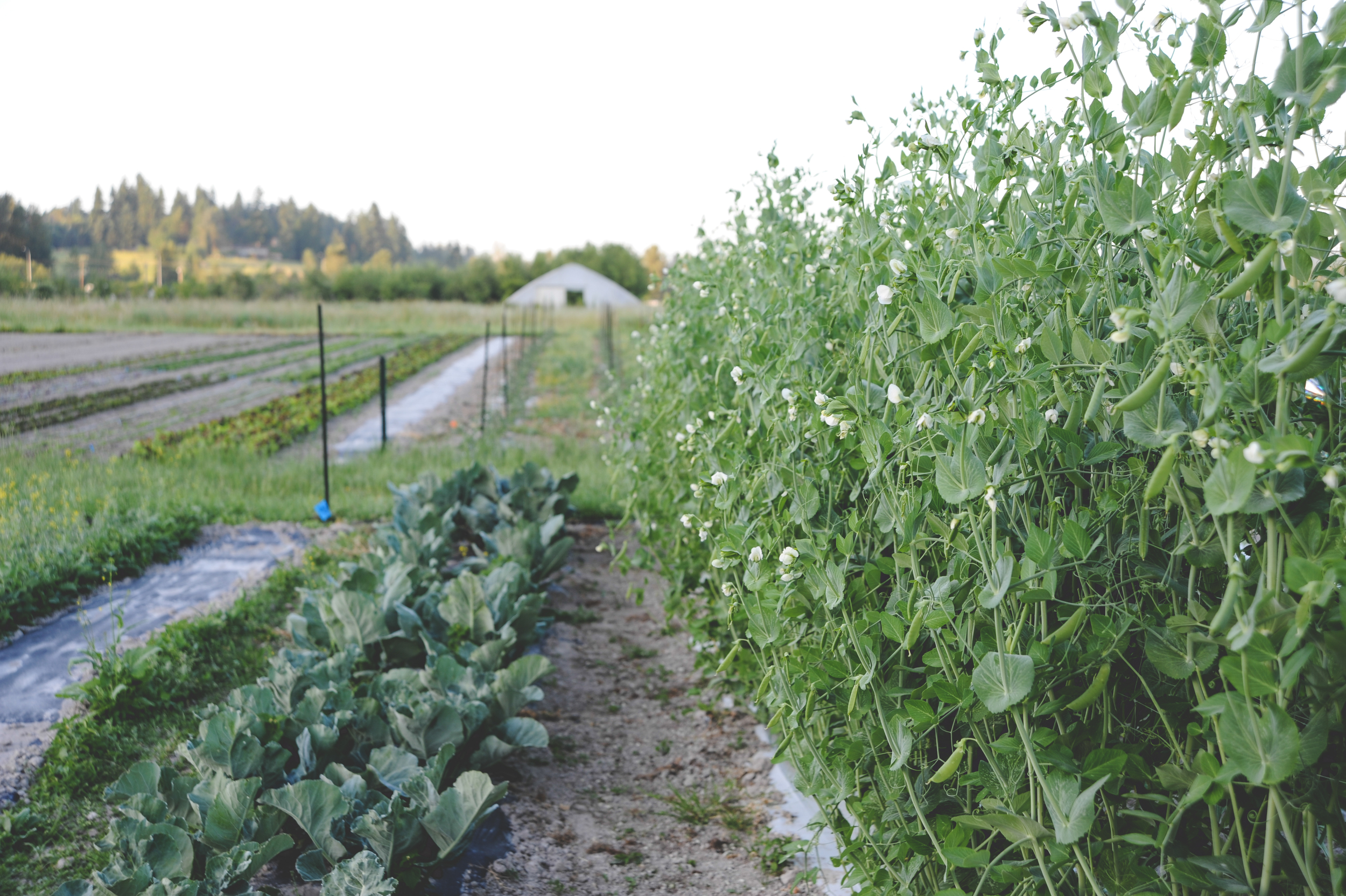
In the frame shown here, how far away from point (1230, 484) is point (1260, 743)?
318 millimetres

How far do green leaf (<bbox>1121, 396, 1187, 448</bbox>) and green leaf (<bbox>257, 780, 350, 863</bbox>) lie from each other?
6.74 ft

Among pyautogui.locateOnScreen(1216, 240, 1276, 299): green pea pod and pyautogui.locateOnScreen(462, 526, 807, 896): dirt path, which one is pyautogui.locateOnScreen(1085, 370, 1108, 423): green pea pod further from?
pyautogui.locateOnScreen(462, 526, 807, 896): dirt path

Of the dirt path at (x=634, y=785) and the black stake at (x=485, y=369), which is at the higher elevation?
the black stake at (x=485, y=369)

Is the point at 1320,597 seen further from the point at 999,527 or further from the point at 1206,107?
the point at 1206,107

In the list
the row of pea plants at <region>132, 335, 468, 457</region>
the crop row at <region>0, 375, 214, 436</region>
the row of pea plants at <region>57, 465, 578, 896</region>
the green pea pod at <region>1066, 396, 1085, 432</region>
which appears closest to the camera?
the green pea pod at <region>1066, 396, 1085, 432</region>

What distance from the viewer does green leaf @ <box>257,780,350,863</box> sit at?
2.13 m

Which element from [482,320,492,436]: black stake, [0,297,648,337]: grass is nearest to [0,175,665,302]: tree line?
[0,297,648,337]: grass

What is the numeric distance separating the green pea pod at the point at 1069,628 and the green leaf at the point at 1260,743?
229mm

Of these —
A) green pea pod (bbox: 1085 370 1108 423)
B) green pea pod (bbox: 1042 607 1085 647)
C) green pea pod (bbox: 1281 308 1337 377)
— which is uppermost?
green pea pod (bbox: 1281 308 1337 377)

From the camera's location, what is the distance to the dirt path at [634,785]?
7.99 feet

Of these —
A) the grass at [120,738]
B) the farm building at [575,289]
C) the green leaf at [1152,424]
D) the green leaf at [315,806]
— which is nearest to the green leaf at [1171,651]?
the green leaf at [1152,424]

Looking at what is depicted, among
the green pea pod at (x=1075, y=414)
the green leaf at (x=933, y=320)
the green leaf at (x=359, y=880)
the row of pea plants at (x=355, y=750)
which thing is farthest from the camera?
the row of pea plants at (x=355, y=750)

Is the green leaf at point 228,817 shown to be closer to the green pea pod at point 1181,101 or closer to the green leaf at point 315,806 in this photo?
the green leaf at point 315,806

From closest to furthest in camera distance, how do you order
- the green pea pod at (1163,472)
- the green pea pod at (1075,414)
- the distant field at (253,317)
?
1. the green pea pod at (1163,472)
2. the green pea pod at (1075,414)
3. the distant field at (253,317)
